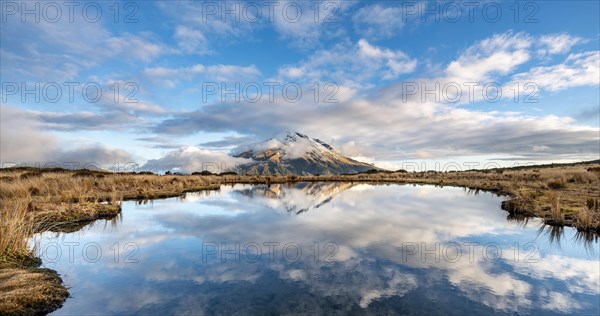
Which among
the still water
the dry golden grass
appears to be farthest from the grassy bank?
the still water

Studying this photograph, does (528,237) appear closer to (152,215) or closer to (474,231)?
(474,231)

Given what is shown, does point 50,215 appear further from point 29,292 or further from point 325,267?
point 325,267

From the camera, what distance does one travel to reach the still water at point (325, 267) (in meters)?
7.55

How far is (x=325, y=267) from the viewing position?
10156 millimetres

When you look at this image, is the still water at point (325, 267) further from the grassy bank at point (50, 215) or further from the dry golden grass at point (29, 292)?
the grassy bank at point (50, 215)

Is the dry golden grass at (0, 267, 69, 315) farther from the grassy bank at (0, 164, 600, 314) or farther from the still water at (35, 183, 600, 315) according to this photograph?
the still water at (35, 183, 600, 315)

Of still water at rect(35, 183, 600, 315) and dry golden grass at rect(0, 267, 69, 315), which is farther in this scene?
still water at rect(35, 183, 600, 315)

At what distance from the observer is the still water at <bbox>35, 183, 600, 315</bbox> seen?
7555mm

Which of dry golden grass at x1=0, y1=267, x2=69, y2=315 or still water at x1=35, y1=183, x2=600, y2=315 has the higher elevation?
dry golden grass at x1=0, y1=267, x2=69, y2=315

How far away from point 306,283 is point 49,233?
42.6 feet

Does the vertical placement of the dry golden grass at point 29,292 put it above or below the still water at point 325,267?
above

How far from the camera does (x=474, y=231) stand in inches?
634

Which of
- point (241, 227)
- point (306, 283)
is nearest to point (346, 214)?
point (241, 227)

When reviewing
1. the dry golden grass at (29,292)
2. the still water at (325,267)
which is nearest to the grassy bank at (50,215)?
the dry golden grass at (29,292)
